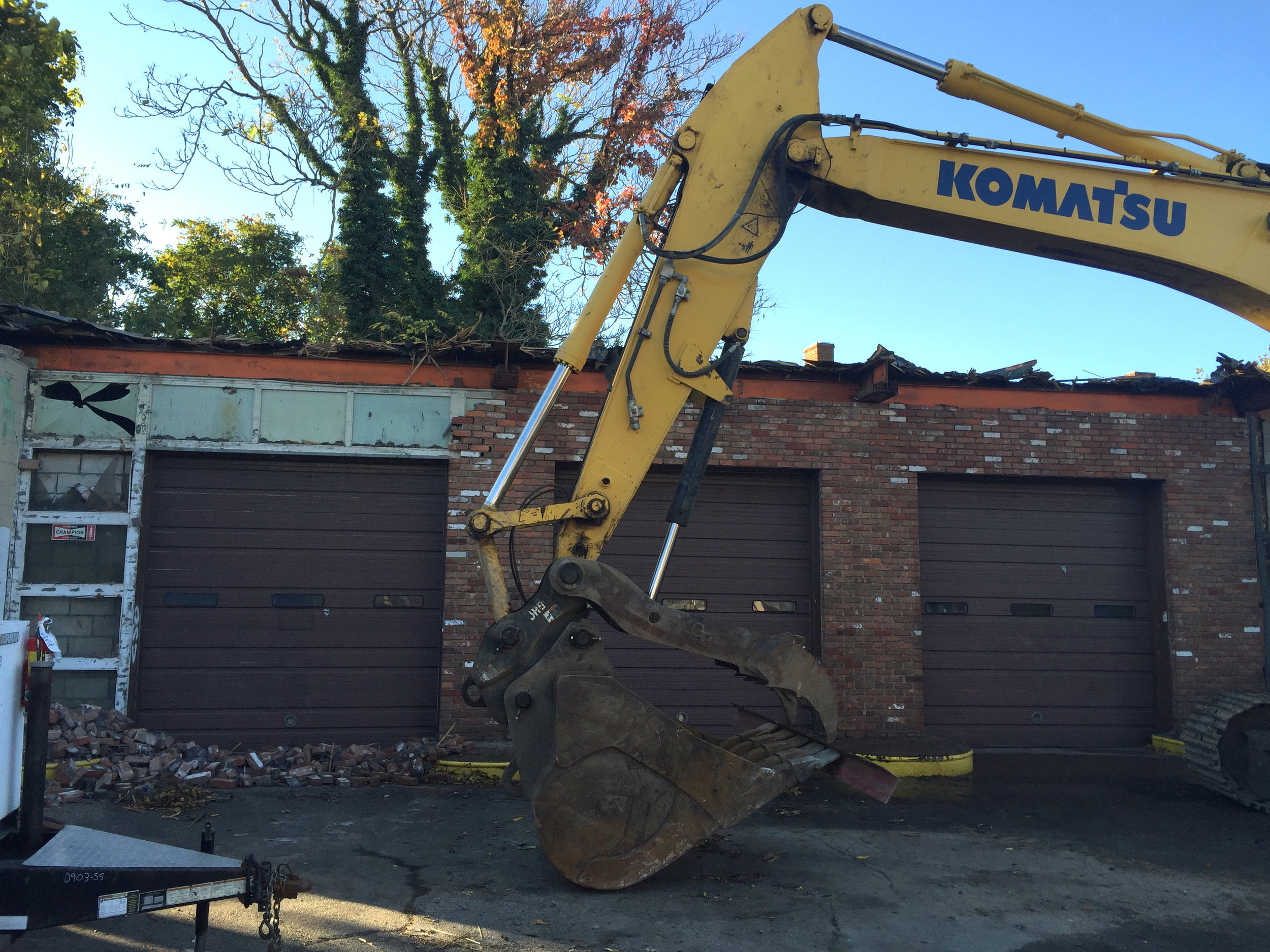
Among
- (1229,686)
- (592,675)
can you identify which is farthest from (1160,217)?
(1229,686)

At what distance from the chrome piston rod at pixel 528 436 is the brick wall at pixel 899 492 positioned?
11.9 feet

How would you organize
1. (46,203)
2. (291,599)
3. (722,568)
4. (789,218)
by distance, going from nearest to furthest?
(789,218)
(291,599)
(722,568)
(46,203)

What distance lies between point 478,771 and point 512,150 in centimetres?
1415

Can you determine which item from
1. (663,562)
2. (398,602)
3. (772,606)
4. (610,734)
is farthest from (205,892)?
(772,606)

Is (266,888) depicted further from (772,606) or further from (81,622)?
(772,606)

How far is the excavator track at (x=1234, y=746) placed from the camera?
6.84 metres

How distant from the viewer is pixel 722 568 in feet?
29.6

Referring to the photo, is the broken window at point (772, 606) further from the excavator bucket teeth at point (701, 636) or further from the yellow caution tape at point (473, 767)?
the excavator bucket teeth at point (701, 636)

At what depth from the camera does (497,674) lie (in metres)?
4.54

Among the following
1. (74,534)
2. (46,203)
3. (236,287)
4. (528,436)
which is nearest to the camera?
(528,436)

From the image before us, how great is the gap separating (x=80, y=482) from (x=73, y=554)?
67 centimetres

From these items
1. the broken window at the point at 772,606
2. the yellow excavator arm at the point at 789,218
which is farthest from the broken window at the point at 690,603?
the yellow excavator arm at the point at 789,218

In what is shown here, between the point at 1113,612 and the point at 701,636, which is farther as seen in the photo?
the point at 1113,612

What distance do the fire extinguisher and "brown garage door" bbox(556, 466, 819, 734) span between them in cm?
554
